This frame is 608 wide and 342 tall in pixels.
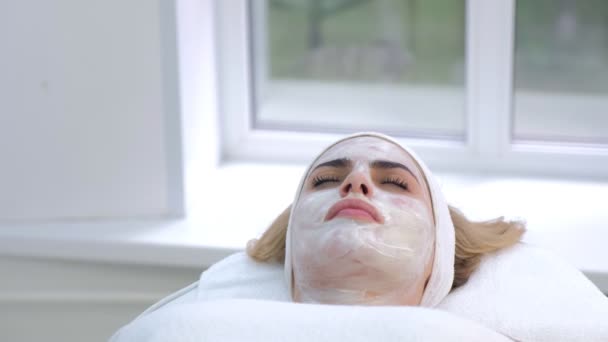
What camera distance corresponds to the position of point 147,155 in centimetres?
192

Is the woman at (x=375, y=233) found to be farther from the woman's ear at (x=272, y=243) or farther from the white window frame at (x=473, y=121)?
the white window frame at (x=473, y=121)

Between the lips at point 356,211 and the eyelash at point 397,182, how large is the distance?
3.2 inches

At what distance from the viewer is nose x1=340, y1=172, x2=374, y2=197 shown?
4.50 ft

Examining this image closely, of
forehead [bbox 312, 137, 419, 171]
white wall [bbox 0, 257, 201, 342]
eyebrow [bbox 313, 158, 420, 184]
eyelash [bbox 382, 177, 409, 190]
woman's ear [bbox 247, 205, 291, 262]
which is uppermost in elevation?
forehead [bbox 312, 137, 419, 171]

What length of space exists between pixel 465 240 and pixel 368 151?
8.8 inches

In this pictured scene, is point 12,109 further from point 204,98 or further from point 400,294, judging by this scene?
point 400,294

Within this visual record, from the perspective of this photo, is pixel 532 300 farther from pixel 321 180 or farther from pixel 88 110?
pixel 88 110

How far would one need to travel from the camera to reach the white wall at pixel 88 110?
1855 millimetres

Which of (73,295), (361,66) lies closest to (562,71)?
(361,66)

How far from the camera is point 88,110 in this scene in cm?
190

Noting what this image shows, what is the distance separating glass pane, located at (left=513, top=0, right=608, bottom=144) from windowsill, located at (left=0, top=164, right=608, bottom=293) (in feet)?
0.45

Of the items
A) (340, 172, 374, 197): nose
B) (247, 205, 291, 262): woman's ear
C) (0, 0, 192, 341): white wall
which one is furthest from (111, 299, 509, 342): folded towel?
(0, 0, 192, 341): white wall

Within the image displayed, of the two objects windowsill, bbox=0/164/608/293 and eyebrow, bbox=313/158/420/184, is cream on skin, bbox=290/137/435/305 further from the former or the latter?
windowsill, bbox=0/164/608/293

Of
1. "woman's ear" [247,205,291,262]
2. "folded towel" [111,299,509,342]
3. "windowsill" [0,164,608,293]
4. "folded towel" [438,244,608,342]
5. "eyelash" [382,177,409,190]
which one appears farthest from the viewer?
"windowsill" [0,164,608,293]
